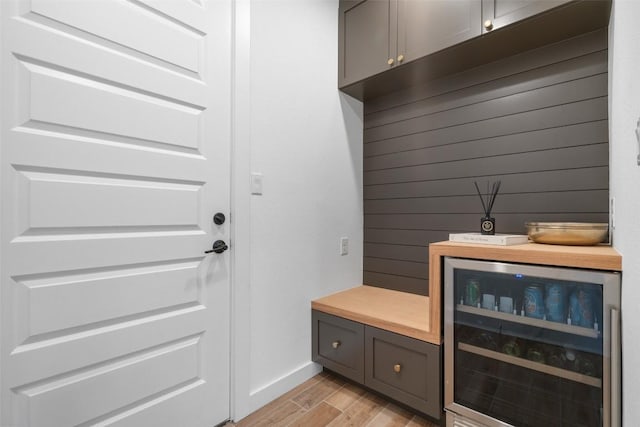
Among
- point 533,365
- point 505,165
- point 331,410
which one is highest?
point 505,165

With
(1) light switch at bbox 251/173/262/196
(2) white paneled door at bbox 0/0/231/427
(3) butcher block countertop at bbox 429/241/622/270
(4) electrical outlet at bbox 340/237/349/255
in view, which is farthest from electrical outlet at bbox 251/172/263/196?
(3) butcher block countertop at bbox 429/241/622/270

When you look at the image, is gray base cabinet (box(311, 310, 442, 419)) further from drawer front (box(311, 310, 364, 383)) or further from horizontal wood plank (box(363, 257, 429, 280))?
horizontal wood plank (box(363, 257, 429, 280))

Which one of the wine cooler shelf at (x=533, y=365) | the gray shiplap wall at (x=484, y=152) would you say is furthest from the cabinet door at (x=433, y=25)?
the wine cooler shelf at (x=533, y=365)

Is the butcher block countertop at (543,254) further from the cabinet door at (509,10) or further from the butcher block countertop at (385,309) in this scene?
the cabinet door at (509,10)

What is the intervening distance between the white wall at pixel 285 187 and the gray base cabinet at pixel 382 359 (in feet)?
0.46

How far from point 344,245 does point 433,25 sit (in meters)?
1.52

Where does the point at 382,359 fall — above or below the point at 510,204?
below

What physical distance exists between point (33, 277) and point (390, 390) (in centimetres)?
169

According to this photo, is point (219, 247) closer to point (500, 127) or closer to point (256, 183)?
point (256, 183)

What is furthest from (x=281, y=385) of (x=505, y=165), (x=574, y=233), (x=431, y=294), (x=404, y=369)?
(x=505, y=165)

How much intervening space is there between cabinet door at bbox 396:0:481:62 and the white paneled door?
1062 millimetres

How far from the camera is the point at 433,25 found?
1.75 metres

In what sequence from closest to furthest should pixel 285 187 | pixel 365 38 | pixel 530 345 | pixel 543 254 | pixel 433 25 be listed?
pixel 543 254 → pixel 530 345 → pixel 433 25 → pixel 285 187 → pixel 365 38

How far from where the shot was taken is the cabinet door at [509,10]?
141 cm
